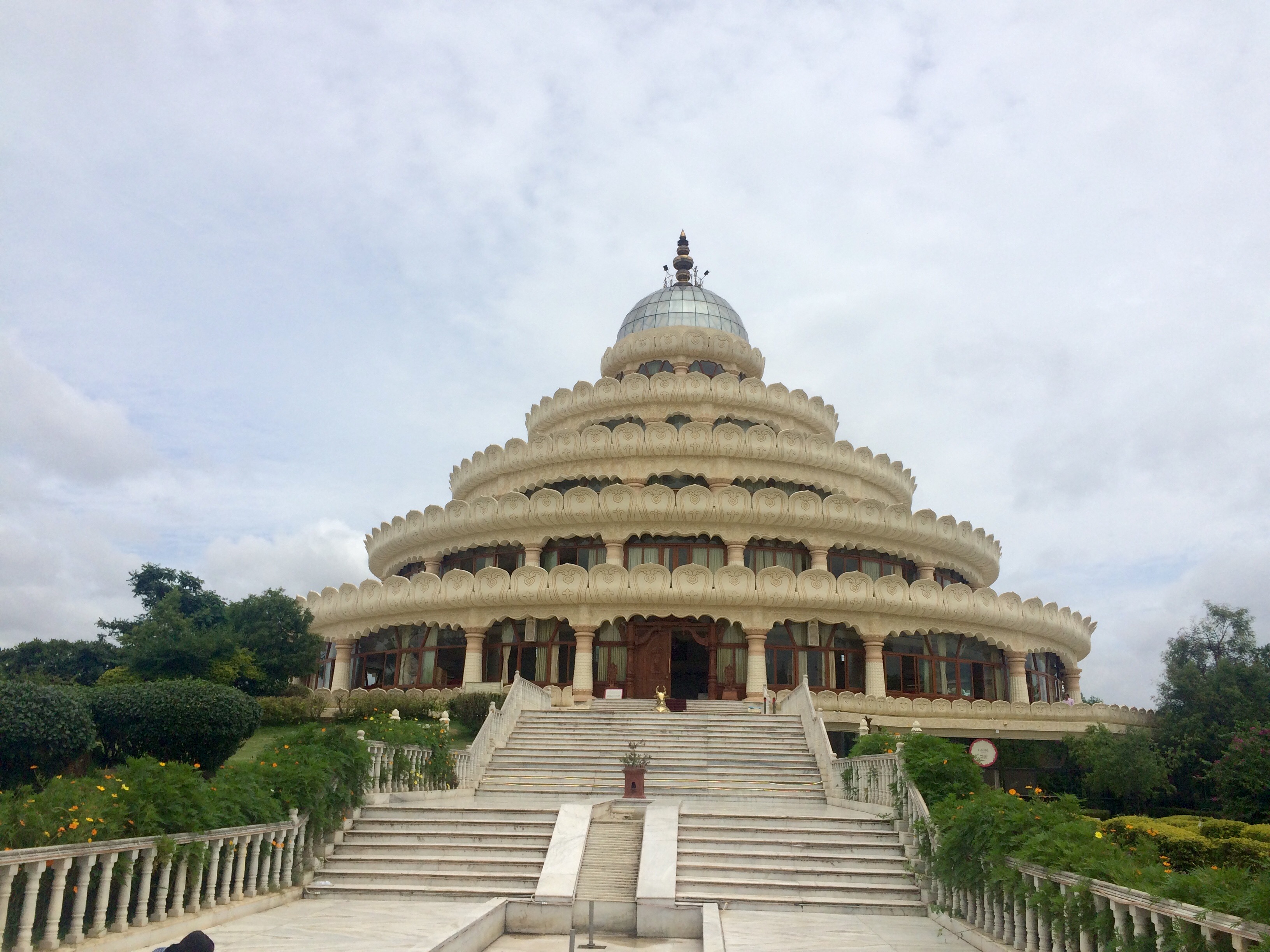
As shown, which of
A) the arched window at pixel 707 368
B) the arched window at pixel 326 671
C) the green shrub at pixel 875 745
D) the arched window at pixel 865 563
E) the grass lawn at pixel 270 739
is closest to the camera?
the green shrub at pixel 875 745

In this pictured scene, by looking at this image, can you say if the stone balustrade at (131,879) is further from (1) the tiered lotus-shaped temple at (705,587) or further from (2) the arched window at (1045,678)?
(2) the arched window at (1045,678)

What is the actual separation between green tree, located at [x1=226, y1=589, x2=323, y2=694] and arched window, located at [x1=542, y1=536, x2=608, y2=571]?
9.51 metres

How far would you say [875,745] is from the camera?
18672 mm

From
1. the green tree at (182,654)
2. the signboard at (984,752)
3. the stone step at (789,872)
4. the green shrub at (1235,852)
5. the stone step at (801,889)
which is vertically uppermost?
the green tree at (182,654)

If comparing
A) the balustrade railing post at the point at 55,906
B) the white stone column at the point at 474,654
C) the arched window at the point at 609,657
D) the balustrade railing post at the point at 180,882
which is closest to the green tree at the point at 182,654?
the white stone column at the point at 474,654

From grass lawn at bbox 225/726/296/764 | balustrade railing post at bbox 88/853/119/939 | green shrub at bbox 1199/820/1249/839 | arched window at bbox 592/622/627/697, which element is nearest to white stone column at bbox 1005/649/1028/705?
arched window at bbox 592/622/627/697

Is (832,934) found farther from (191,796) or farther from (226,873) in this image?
(191,796)

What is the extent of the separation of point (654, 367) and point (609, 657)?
18120mm

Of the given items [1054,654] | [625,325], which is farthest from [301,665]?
[1054,654]

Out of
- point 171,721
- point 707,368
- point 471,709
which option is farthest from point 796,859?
point 707,368

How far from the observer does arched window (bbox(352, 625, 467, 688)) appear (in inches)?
1411

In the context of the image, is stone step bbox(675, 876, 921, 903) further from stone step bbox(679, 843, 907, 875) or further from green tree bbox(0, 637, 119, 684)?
green tree bbox(0, 637, 119, 684)

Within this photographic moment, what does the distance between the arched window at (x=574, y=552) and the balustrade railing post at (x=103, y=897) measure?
26.6m

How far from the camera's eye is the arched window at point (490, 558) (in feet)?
127
